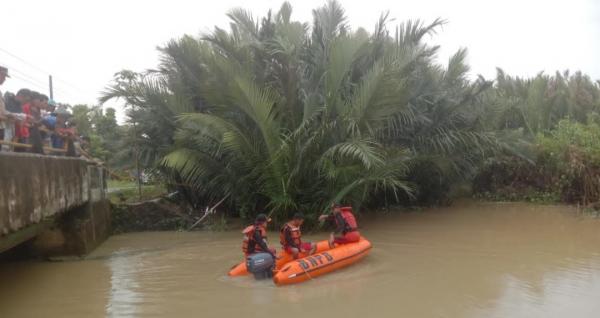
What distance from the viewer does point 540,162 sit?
16297mm

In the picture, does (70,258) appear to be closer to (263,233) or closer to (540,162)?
(263,233)

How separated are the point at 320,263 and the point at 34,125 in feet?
14.9

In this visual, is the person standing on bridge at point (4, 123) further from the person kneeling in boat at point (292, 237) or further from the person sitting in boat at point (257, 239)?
the person kneeling in boat at point (292, 237)

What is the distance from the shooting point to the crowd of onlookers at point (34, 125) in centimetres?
730

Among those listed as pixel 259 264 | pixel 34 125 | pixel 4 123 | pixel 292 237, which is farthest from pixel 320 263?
pixel 4 123

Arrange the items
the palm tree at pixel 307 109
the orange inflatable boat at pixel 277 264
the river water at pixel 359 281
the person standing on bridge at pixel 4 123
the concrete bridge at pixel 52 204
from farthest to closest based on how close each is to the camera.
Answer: the palm tree at pixel 307 109 → the orange inflatable boat at pixel 277 264 → the person standing on bridge at pixel 4 123 → the river water at pixel 359 281 → the concrete bridge at pixel 52 204

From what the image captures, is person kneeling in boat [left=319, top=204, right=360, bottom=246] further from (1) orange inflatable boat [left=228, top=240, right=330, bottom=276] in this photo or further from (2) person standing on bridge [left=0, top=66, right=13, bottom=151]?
(2) person standing on bridge [left=0, top=66, right=13, bottom=151]

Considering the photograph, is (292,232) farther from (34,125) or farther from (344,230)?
(34,125)

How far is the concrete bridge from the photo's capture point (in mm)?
6000

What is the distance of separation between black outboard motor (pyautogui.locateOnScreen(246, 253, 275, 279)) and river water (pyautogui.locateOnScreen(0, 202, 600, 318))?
163mm

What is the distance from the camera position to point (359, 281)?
7746mm

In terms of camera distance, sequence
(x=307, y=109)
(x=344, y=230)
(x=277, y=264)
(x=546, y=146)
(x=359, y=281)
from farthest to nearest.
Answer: (x=546, y=146) → (x=307, y=109) → (x=344, y=230) → (x=277, y=264) → (x=359, y=281)

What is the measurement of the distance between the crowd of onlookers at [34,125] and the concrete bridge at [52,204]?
0.25m

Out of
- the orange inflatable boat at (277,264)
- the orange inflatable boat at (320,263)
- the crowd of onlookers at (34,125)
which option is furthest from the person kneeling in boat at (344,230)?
the crowd of onlookers at (34,125)
